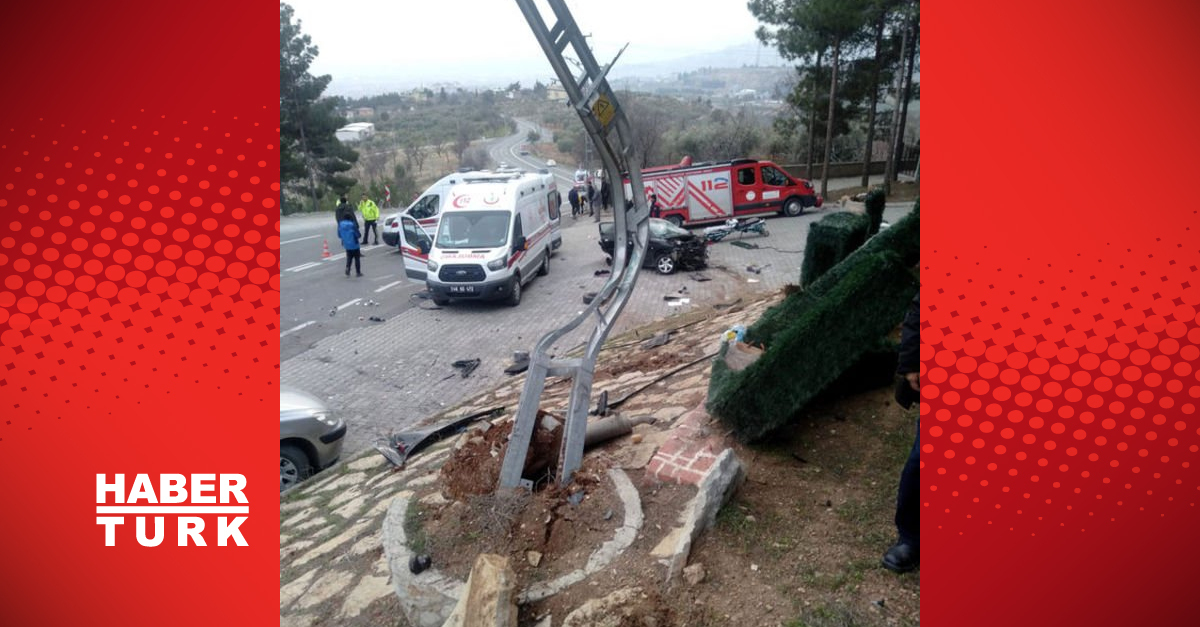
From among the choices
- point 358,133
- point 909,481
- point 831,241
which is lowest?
point 909,481

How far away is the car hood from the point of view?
278 inches

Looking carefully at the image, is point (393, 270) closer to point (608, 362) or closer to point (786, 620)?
point (608, 362)

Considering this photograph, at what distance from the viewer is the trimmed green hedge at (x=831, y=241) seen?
648 centimetres

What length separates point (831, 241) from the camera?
257 inches

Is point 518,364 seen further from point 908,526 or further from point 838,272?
point 908,526

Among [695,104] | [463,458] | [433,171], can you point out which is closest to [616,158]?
[463,458]

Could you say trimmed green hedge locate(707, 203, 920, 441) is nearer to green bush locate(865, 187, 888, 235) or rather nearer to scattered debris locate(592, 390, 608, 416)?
scattered debris locate(592, 390, 608, 416)

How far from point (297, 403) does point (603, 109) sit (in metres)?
5.03

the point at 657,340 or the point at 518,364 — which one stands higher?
the point at 657,340

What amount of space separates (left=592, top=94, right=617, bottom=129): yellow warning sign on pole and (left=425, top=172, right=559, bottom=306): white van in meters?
9.42

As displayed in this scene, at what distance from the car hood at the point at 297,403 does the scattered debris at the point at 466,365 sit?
2807 millimetres

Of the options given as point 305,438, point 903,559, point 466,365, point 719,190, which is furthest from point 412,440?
point 719,190

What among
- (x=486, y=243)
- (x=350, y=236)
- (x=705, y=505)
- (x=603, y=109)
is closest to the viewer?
(x=705, y=505)

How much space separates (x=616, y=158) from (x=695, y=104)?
6973 cm
